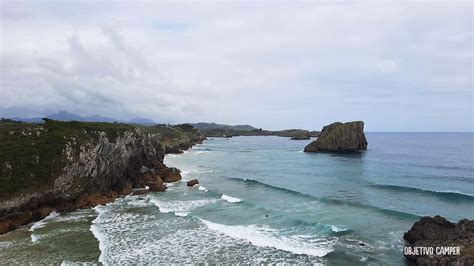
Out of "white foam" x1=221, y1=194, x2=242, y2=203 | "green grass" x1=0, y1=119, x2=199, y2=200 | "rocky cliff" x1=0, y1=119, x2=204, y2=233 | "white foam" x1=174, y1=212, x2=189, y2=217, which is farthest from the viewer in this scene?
"white foam" x1=221, y1=194, x2=242, y2=203

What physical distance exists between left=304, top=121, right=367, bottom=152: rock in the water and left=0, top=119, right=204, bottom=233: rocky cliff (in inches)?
2563

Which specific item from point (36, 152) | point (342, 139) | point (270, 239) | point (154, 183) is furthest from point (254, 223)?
point (342, 139)

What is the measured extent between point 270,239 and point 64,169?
82.0 feet

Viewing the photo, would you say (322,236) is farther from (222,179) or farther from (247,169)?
(247,169)

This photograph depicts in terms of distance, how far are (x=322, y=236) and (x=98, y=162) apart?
2946 cm

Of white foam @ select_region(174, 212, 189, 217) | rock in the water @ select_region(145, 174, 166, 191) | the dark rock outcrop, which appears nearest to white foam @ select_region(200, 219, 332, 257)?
white foam @ select_region(174, 212, 189, 217)

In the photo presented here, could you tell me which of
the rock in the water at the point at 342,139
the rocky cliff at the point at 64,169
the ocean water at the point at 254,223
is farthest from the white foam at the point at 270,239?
the rock in the water at the point at 342,139

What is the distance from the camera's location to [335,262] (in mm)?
23625

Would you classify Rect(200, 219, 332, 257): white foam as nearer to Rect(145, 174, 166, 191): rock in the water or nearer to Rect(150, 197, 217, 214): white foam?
Rect(150, 197, 217, 214): white foam

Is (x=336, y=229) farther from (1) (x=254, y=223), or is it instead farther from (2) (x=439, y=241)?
(2) (x=439, y=241)

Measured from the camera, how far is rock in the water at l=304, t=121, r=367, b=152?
107m

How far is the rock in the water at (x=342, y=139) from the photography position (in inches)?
4215

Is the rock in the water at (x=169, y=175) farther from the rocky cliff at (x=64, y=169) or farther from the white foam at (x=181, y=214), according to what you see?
the white foam at (x=181, y=214)

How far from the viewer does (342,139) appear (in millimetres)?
107188
